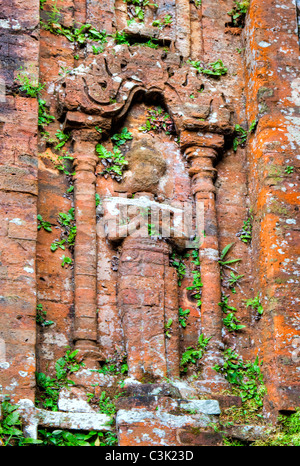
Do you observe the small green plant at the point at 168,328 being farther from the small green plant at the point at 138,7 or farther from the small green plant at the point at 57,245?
the small green plant at the point at 138,7

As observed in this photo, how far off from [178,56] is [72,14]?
157cm

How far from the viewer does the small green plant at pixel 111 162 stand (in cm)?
902

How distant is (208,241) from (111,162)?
1.58 metres

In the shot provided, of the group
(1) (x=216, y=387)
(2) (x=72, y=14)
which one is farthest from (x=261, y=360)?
(2) (x=72, y=14)

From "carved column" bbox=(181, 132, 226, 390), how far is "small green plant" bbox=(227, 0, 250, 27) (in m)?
2.14

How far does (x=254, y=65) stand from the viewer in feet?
32.0

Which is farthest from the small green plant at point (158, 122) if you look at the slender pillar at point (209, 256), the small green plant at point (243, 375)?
the small green plant at point (243, 375)

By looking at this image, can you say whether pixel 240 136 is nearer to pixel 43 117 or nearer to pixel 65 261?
pixel 43 117

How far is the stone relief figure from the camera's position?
26.1ft

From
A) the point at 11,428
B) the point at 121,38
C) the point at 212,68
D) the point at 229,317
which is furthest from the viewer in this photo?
the point at 212,68

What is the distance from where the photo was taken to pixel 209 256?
8.85 metres

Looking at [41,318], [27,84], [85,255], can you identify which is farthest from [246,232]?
[27,84]

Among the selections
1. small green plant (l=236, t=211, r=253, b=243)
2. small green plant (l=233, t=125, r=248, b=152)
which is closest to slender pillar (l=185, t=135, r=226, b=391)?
small green plant (l=236, t=211, r=253, b=243)

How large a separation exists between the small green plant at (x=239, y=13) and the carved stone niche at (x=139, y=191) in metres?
1.34
